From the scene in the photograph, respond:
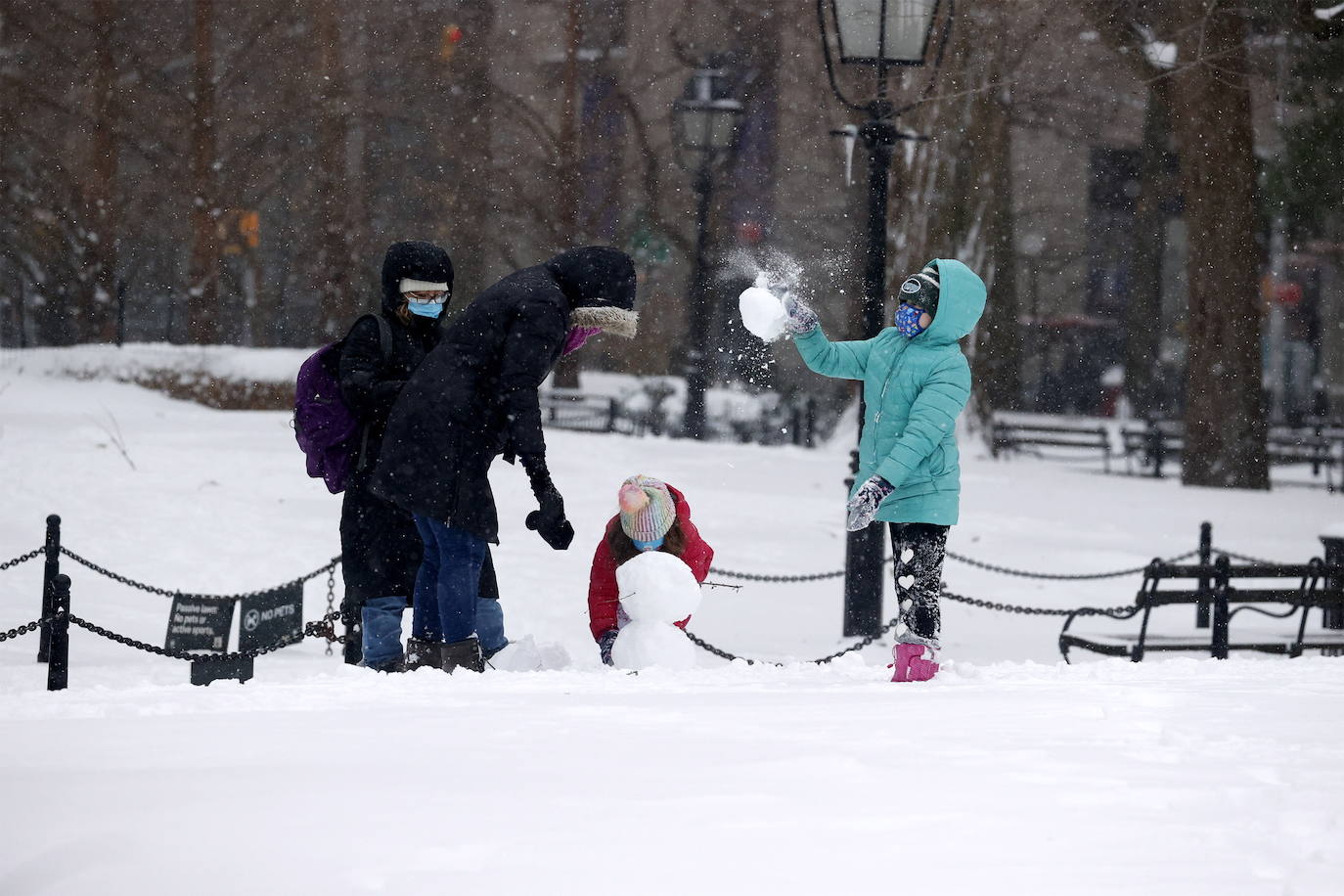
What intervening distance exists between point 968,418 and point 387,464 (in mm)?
17075

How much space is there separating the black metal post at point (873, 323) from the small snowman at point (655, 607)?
2621 millimetres

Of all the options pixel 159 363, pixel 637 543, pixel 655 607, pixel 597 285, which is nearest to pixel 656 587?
pixel 655 607

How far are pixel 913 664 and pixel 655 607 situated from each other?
1018mm

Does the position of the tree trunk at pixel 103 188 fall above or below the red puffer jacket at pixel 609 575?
above

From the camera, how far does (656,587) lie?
19.8ft

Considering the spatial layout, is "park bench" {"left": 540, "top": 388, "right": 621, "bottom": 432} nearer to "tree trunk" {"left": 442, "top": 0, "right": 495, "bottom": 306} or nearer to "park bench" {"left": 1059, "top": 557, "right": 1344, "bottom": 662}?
"tree trunk" {"left": 442, "top": 0, "right": 495, "bottom": 306}

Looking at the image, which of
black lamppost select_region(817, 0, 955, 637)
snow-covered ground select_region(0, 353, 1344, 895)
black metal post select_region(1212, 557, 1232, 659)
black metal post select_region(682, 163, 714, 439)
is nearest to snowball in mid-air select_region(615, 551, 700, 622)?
snow-covered ground select_region(0, 353, 1344, 895)

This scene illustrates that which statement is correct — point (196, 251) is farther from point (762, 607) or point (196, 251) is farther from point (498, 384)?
point (498, 384)

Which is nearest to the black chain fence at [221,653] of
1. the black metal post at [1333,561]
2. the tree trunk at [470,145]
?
the black metal post at [1333,561]

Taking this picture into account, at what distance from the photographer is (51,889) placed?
2.85m

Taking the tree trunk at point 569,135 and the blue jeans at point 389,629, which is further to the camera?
the tree trunk at point 569,135

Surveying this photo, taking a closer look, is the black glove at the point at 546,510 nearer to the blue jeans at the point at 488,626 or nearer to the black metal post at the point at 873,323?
the blue jeans at the point at 488,626

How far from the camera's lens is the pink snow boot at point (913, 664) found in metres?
5.84

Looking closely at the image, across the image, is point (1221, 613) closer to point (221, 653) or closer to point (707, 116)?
point (221, 653)
